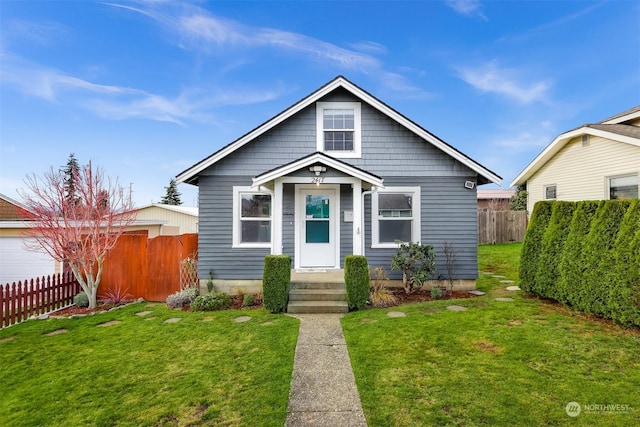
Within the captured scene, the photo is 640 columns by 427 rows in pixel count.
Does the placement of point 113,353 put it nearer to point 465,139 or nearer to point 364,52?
point 364,52

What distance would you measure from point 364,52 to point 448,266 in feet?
40.1

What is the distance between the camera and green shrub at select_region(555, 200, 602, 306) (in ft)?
19.2

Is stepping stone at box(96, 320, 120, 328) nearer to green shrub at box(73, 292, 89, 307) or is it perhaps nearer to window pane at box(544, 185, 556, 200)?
green shrub at box(73, 292, 89, 307)

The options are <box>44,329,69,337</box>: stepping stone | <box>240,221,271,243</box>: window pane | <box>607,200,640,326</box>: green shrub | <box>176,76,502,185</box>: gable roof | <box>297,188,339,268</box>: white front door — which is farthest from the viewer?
<box>240,221,271,243</box>: window pane

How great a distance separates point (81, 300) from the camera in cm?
756

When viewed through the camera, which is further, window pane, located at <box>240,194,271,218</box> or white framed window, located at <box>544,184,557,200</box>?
white framed window, located at <box>544,184,557,200</box>

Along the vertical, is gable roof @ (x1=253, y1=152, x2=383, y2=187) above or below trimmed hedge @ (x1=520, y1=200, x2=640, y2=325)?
above

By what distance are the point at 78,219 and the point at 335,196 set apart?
689 cm

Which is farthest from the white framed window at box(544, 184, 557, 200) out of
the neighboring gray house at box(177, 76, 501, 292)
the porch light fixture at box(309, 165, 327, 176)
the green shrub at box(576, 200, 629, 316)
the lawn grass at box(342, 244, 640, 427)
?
the porch light fixture at box(309, 165, 327, 176)

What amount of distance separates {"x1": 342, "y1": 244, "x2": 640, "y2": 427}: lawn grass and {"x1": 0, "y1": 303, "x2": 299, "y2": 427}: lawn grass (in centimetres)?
118

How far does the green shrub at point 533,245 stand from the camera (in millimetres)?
7082

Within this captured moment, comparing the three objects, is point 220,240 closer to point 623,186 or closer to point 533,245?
point 533,245

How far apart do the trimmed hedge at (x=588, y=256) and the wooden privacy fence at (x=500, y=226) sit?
11221 mm

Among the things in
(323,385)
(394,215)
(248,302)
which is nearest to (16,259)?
(248,302)
